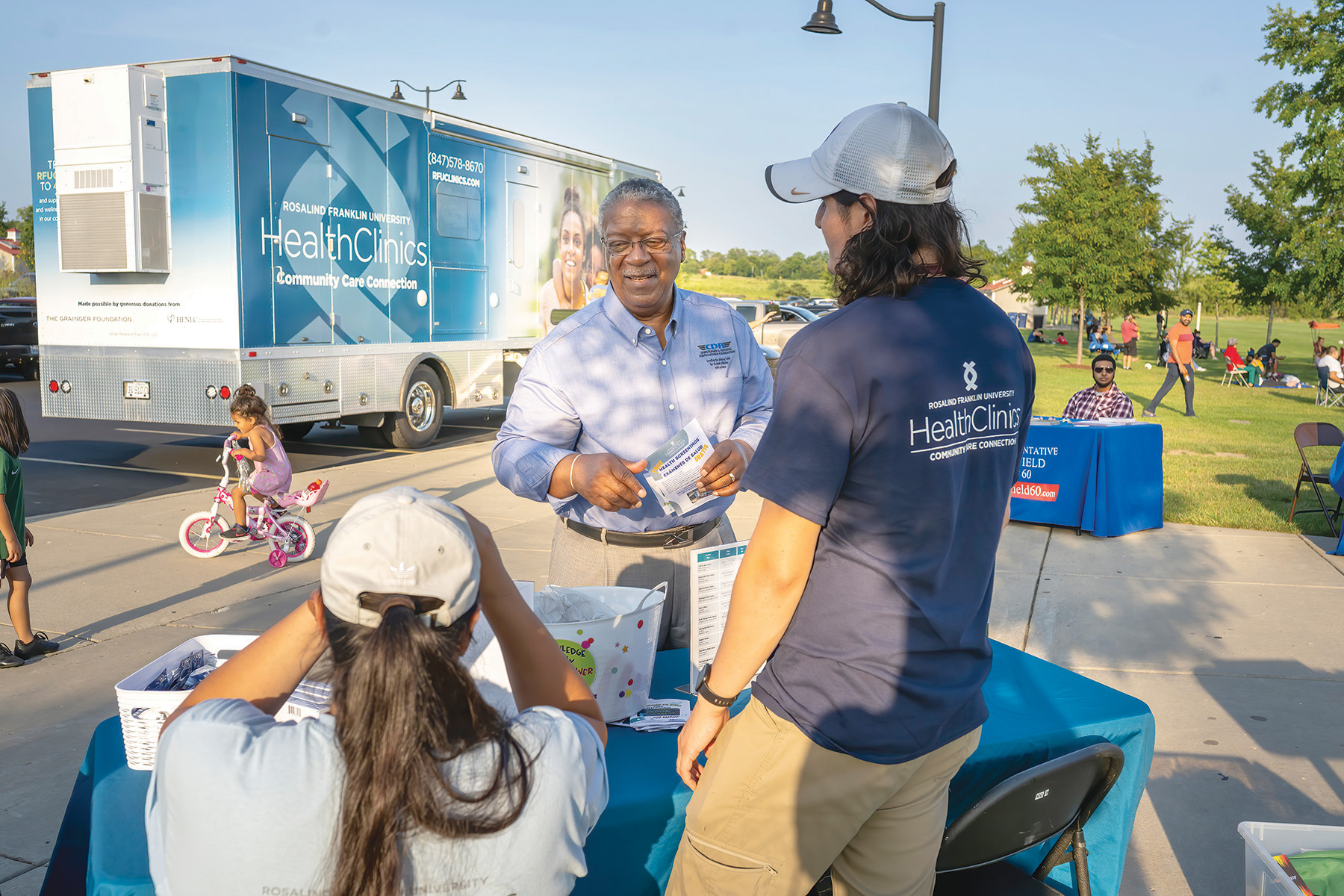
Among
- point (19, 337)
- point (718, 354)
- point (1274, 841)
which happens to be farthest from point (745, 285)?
point (1274, 841)

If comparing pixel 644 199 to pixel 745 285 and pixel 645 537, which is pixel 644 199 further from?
pixel 745 285

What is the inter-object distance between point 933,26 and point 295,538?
914 cm

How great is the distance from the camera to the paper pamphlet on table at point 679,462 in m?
2.46

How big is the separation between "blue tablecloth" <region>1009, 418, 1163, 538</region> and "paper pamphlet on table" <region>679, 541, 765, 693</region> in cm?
639

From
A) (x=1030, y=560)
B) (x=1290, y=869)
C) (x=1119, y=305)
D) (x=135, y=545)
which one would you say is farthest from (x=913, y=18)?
(x=1119, y=305)

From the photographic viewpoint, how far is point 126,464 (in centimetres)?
1096

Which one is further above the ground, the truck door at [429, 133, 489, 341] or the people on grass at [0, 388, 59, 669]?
the truck door at [429, 133, 489, 341]

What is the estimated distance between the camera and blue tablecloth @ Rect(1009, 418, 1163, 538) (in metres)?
8.23

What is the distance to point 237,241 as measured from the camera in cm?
916

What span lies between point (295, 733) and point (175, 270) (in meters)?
9.36

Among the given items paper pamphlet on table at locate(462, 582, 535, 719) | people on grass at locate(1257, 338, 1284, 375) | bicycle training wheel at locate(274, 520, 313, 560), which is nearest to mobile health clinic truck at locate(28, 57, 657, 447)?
bicycle training wheel at locate(274, 520, 313, 560)

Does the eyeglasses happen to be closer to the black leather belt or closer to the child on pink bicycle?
the black leather belt

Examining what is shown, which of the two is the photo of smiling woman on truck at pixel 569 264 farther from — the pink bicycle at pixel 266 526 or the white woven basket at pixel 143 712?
the white woven basket at pixel 143 712

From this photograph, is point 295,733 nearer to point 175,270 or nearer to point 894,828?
point 894,828
